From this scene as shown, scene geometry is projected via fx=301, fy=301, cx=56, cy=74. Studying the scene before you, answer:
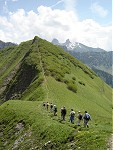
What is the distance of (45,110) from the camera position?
62.0 m

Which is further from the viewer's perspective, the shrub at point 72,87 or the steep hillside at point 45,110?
the shrub at point 72,87

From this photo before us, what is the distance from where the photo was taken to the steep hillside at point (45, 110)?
39.8 metres

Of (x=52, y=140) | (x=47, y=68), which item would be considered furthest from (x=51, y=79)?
(x=52, y=140)

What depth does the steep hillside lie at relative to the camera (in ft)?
131

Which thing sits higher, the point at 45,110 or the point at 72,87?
the point at 72,87

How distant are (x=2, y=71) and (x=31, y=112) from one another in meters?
107

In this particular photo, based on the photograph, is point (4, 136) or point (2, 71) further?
point (2, 71)

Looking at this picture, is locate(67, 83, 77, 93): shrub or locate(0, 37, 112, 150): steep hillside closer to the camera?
locate(0, 37, 112, 150): steep hillside

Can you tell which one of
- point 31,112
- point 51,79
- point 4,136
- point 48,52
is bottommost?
point 4,136

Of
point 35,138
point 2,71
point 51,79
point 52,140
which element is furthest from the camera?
point 2,71

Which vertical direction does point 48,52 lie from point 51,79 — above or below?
above

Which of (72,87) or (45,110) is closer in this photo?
(45,110)

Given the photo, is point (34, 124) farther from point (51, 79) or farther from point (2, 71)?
point (2, 71)

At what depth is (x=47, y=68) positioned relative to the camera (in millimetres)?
114500
